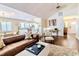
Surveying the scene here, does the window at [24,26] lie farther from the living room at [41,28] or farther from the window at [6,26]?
the window at [6,26]

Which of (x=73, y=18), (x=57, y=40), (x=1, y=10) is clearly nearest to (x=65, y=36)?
(x=57, y=40)

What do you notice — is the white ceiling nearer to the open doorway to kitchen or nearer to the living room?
the living room

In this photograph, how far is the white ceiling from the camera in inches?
89.9

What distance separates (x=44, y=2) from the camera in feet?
7.55

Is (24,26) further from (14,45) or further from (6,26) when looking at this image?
(14,45)

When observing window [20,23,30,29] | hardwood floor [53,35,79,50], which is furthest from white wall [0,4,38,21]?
hardwood floor [53,35,79,50]

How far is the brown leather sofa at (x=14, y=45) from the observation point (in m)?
2.18

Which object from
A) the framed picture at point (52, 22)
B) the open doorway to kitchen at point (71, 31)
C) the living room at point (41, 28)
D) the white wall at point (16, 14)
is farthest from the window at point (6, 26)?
the open doorway to kitchen at point (71, 31)

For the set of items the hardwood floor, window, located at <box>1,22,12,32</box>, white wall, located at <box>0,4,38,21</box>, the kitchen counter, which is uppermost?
white wall, located at <box>0,4,38,21</box>

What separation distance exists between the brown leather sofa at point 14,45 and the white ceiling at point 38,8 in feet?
2.09

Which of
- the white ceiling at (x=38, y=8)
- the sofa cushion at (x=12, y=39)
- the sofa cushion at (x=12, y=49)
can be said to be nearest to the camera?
the sofa cushion at (x=12, y=49)

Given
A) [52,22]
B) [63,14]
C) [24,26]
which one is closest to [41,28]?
[52,22]

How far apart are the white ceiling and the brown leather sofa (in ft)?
2.09

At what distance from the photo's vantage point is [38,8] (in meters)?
2.41
